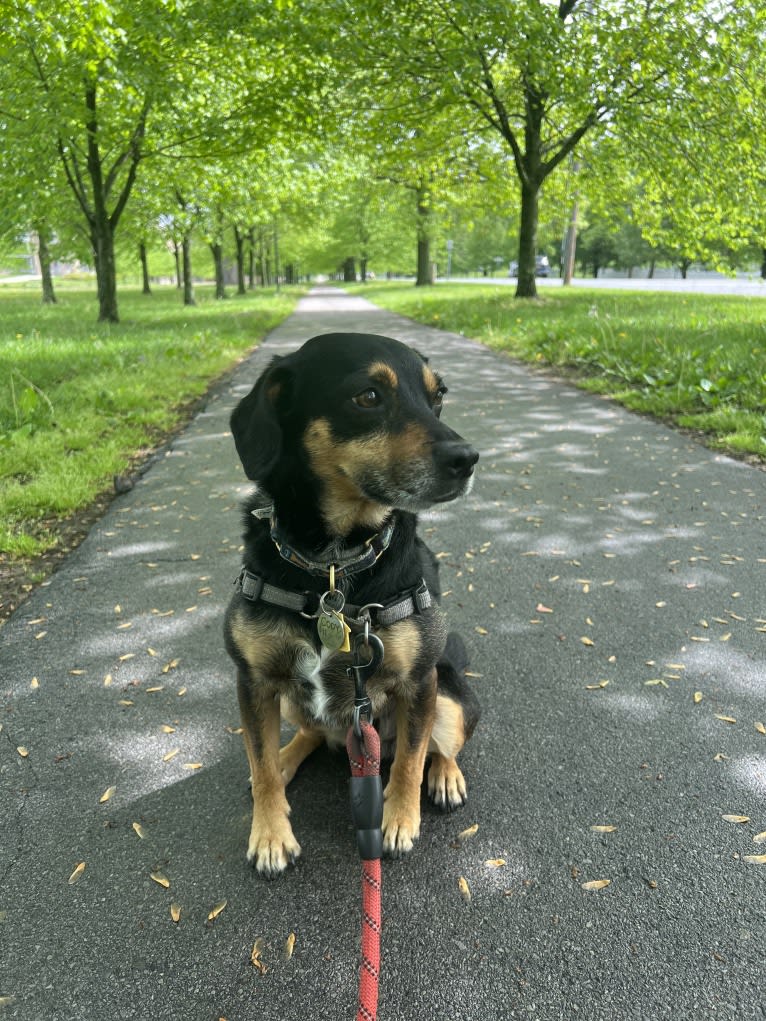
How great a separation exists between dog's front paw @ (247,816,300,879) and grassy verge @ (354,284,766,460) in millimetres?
6262

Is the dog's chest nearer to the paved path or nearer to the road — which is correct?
the paved path

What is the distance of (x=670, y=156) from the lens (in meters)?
16.5

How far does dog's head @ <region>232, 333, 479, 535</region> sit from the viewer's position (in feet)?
7.59

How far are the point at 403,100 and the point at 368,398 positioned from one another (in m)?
18.1

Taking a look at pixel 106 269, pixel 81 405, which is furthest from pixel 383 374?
pixel 106 269

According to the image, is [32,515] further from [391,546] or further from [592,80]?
[592,80]

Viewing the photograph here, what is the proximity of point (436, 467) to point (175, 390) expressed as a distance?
8581mm

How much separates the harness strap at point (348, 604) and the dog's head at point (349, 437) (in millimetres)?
298

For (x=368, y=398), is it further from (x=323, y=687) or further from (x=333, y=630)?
(x=323, y=687)

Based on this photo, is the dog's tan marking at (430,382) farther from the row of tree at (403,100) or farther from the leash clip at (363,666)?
the row of tree at (403,100)

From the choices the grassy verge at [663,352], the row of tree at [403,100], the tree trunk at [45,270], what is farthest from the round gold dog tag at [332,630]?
the tree trunk at [45,270]

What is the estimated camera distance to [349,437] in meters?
2.38

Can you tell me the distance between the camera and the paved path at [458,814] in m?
1.81

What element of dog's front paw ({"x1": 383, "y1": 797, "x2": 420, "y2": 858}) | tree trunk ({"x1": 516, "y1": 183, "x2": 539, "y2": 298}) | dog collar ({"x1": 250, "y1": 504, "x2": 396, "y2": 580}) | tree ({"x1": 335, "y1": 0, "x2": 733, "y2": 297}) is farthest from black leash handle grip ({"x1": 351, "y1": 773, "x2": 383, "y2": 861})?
tree trunk ({"x1": 516, "y1": 183, "x2": 539, "y2": 298})
